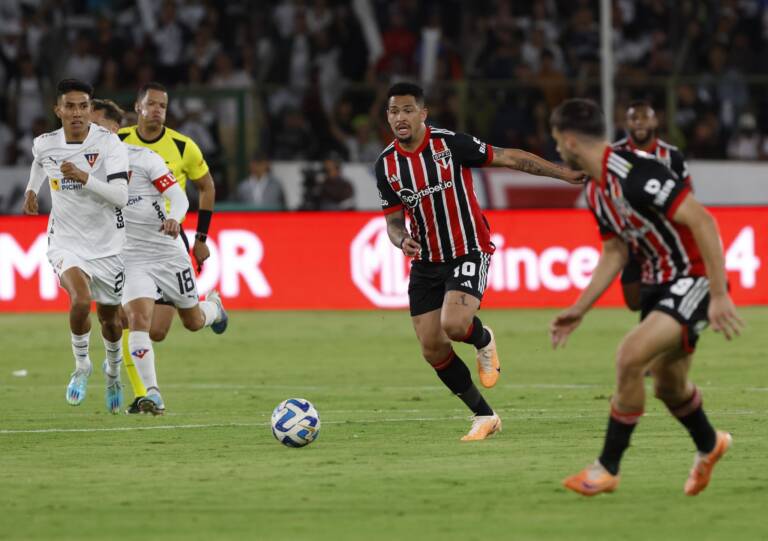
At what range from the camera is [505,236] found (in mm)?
20375

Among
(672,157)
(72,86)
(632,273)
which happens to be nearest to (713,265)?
(672,157)

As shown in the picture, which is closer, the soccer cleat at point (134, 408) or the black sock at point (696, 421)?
the black sock at point (696, 421)

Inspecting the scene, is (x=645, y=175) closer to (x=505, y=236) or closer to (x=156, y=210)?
(x=156, y=210)

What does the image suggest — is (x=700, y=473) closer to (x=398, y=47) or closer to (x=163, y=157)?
(x=163, y=157)

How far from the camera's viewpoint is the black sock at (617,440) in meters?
7.61

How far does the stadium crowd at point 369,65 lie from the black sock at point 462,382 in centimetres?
1279

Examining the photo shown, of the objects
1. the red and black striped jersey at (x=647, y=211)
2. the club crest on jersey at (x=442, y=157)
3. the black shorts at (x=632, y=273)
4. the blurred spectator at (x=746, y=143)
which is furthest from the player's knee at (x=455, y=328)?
the blurred spectator at (x=746, y=143)

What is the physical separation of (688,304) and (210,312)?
683 centimetres

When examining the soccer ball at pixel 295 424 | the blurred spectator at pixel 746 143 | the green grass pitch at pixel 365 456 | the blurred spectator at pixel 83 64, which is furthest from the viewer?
the blurred spectator at pixel 83 64

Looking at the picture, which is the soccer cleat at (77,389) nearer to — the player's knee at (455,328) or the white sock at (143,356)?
the white sock at (143,356)

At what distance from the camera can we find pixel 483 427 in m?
10.1

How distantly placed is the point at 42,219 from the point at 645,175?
13857mm

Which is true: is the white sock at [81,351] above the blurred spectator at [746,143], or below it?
below

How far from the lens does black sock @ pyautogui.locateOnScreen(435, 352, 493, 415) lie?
10.4 metres
